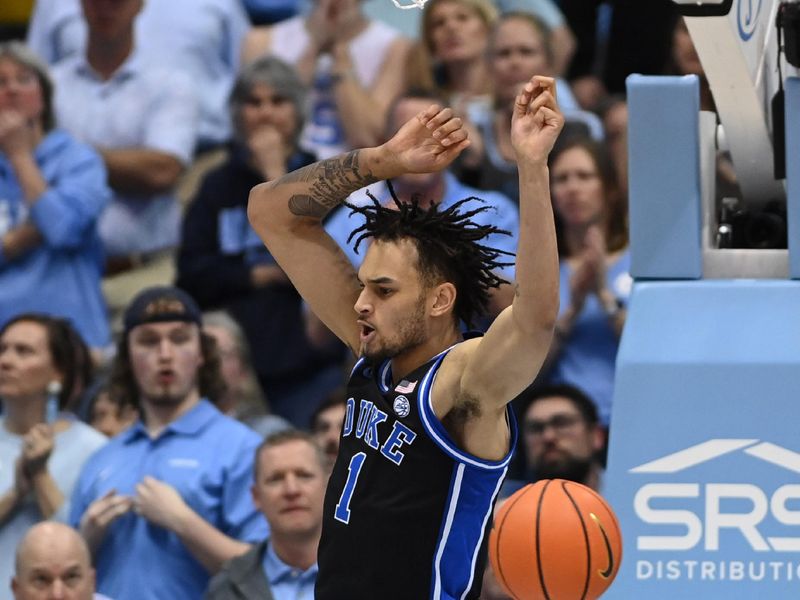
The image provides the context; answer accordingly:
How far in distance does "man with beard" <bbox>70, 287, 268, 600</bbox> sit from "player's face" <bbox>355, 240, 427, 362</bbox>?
286 cm

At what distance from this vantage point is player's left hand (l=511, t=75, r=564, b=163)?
425 cm

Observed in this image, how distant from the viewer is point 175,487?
7.54 meters

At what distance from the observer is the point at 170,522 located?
7297 millimetres

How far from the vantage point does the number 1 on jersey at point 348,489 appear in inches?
183

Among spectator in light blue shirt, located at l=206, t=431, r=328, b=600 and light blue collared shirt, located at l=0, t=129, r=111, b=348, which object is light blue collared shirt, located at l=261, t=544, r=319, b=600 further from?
light blue collared shirt, located at l=0, t=129, r=111, b=348

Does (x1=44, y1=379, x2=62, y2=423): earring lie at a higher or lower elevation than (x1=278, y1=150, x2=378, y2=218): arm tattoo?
lower

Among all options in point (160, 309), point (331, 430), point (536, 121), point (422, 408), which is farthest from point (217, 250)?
point (536, 121)

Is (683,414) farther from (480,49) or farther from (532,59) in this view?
(480,49)

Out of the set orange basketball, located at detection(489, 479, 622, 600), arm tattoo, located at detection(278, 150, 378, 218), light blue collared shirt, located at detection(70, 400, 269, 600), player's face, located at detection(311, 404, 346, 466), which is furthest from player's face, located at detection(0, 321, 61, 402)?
orange basketball, located at detection(489, 479, 622, 600)

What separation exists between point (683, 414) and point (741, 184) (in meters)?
1.21

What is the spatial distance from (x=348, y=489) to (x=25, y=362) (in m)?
3.96

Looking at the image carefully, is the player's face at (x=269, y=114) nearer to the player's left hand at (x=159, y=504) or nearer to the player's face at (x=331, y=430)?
the player's face at (x=331, y=430)

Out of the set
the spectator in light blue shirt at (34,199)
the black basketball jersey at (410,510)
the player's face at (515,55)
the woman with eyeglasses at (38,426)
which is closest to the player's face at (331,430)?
the woman with eyeglasses at (38,426)

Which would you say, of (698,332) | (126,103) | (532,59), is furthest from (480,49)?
(698,332)
